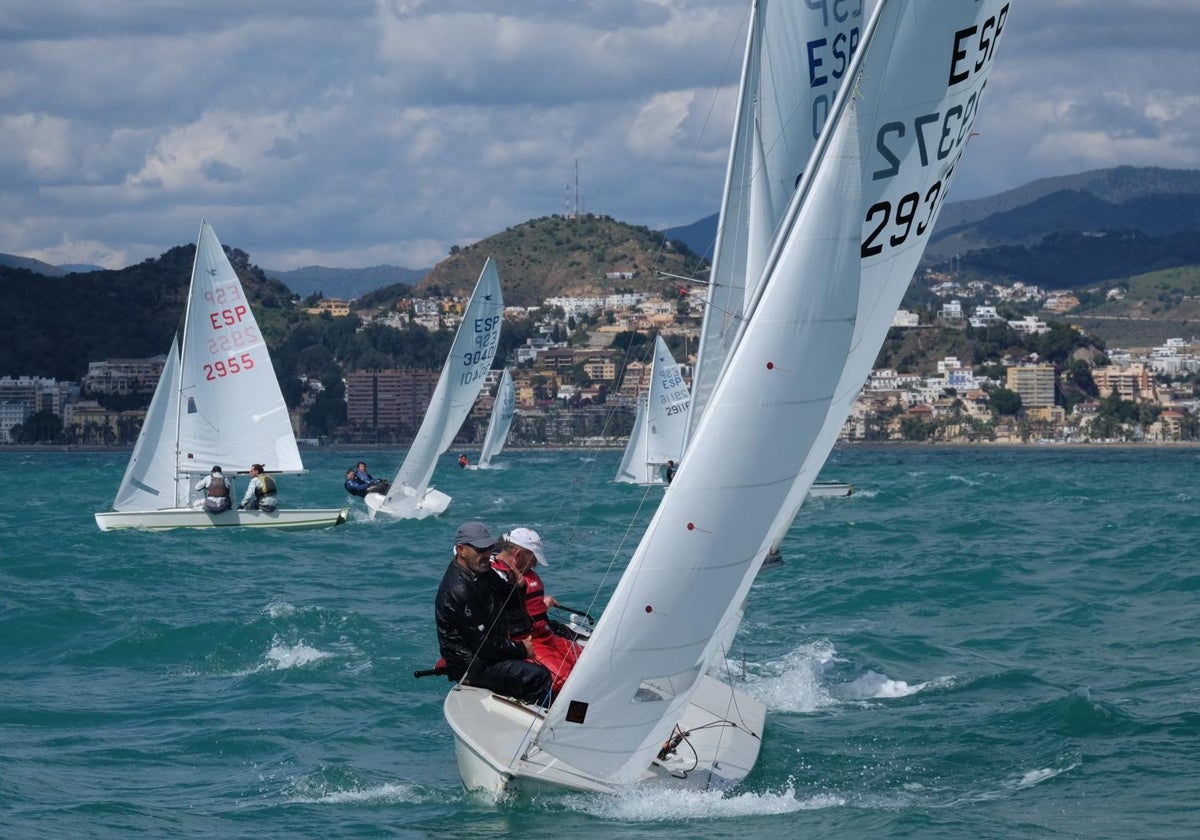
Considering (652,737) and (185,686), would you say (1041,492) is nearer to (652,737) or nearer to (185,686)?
(185,686)

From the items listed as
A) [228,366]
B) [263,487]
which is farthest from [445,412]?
[263,487]

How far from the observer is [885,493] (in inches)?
1521

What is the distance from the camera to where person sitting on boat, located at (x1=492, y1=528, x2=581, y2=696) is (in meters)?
8.32

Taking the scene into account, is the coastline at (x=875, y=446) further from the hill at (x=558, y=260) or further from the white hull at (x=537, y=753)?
the white hull at (x=537, y=753)

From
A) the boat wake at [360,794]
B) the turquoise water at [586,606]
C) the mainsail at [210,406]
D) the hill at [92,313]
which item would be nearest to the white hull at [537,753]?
the turquoise water at [586,606]

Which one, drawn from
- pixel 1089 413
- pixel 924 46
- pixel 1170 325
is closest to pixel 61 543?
pixel 924 46

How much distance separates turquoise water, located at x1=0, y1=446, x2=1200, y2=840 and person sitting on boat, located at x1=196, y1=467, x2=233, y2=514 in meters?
0.54

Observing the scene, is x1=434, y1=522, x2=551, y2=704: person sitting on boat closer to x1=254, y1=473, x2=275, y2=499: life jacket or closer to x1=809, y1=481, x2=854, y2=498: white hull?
x1=254, y1=473, x2=275, y2=499: life jacket

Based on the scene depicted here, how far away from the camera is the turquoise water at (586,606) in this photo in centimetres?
789

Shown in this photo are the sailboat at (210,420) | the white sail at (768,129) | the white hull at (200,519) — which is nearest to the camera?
the white sail at (768,129)

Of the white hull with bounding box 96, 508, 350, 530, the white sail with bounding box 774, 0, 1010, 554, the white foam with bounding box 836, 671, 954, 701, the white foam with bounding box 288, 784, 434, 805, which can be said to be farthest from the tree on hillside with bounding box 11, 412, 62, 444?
the white sail with bounding box 774, 0, 1010, 554

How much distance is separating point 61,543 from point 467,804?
15908 mm

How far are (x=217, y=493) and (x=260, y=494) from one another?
67 cm

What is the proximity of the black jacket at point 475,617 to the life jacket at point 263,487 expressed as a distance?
1581 centimetres
